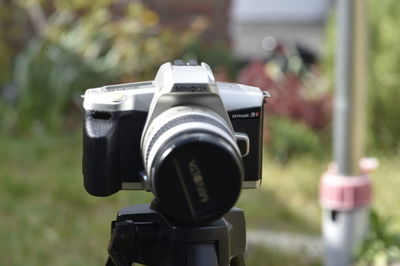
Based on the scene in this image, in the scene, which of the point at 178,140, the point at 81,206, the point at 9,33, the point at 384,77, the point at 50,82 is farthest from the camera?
the point at 9,33

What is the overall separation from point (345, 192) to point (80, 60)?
12.7 feet

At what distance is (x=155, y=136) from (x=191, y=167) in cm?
10

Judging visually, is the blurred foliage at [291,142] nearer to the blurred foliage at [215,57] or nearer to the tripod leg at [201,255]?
the blurred foliage at [215,57]

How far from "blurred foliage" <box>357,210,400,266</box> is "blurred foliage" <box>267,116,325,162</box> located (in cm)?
172

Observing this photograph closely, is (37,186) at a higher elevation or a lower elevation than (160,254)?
lower

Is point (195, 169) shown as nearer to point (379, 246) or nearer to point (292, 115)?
point (379, 246)

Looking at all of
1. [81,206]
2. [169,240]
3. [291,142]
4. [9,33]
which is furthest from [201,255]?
[9,33]

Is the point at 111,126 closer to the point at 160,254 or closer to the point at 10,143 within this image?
the point at 160,254

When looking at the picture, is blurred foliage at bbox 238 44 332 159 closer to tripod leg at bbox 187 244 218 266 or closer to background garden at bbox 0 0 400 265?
background garden at bbox 0 0 400 265

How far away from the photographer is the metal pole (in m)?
3.39

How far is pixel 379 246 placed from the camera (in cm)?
351

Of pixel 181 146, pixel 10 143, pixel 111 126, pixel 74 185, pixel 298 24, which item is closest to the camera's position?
pixel 181 146

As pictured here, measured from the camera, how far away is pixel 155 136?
139 cm

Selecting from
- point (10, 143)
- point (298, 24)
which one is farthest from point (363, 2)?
point (298, 24)
